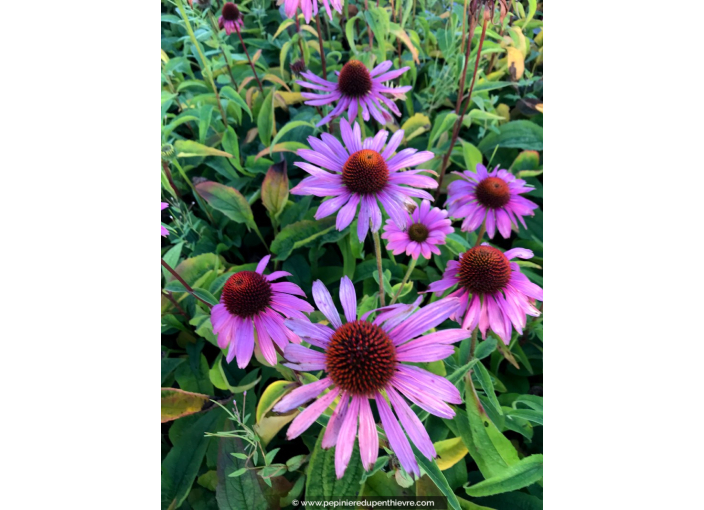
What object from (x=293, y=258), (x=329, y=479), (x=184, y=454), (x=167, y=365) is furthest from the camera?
(x=293, y=258)

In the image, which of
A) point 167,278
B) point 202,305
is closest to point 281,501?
point 202,305

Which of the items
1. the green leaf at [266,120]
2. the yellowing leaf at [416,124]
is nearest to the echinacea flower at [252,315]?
the green leaf at [266,120]

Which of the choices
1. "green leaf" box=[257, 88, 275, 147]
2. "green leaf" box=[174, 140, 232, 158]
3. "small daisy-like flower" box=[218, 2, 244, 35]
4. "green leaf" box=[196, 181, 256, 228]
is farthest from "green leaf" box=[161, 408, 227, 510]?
"small daisy-like flower" box=[218, 2, 244, 35]

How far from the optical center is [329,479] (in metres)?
0.66

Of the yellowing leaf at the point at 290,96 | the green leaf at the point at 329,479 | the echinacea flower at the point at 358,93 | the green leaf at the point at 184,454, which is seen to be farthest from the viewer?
the yellowing leaf at the point at 290,96

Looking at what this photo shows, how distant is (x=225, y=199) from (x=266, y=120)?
0.86 ft

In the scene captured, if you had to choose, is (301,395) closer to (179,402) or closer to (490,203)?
(179,402)

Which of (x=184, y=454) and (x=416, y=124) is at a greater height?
(x=416, y=124)

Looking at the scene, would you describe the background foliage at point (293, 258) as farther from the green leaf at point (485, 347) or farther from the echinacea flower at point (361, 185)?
the echinacea flower at point (361, 185)

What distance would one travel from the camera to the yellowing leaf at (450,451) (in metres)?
0.72

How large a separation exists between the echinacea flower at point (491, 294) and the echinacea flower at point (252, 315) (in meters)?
0.25

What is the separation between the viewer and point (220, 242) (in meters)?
1.11

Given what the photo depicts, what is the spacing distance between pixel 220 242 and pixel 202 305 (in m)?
0.28

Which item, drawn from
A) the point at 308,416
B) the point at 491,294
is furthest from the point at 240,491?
the point at 491,294
